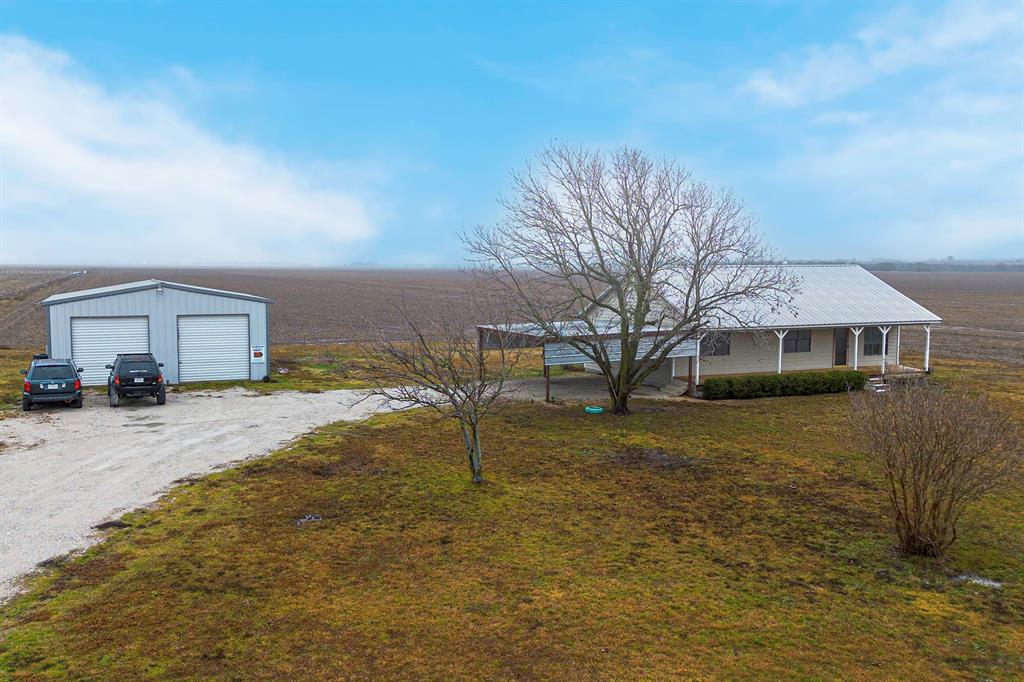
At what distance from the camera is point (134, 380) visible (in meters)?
21.9

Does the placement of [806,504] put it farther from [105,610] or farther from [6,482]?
[6,482]

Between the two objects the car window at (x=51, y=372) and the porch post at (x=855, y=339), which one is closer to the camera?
the car window at (x=51, y=372)

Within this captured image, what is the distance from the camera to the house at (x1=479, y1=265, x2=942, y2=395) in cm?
2681

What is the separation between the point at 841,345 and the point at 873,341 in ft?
5.49

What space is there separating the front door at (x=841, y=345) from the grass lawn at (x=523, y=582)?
47.1 feet

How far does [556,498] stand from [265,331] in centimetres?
1733

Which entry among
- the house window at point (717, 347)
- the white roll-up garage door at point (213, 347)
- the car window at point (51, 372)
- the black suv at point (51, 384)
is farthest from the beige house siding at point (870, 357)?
the car window at point (51, 372)

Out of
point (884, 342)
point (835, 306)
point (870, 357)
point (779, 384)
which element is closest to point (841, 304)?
point (835, 306)

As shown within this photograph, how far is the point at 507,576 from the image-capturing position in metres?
10.2

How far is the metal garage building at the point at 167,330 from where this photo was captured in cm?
2550

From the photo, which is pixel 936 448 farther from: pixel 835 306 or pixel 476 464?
pixel 835 306

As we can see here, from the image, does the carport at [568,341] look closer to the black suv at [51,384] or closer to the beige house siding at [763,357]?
the beige house siding at [763,357]

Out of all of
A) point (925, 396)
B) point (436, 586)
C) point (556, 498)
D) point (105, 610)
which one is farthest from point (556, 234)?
point (105, 610)

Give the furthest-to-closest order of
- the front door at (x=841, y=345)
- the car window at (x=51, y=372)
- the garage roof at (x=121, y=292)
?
the front door at (x=841, y=345) < the garage roof at (x=121, y=292) < the car window at (x=51, y=372)
